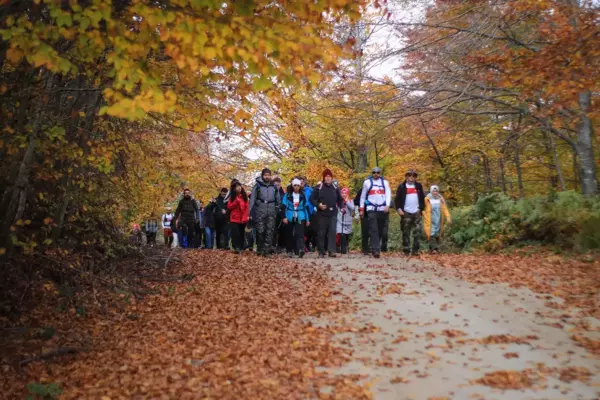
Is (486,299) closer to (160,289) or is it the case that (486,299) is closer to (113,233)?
(160,289)

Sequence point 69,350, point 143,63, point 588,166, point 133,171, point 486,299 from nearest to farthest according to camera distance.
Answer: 1. point 143,63
2. point 69,350
3. point 486,299
4. point 133,171
5. point 588,166

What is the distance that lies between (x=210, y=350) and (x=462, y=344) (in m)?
2.71

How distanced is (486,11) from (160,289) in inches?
354

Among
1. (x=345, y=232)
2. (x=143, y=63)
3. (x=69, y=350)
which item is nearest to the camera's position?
(x=143, y=63)

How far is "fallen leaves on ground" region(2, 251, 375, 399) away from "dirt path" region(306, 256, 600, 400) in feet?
1.07

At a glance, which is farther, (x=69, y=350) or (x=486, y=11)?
(x=486, y=11)

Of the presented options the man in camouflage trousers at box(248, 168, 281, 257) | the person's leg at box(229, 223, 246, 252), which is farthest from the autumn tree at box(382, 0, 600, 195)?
the person's leg at box(229, 223, 246, 252)

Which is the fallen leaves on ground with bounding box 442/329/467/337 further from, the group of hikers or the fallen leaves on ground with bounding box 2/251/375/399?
the group of hikers

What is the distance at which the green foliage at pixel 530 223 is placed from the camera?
36.6 ft

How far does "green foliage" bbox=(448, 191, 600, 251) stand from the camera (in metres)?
11.2

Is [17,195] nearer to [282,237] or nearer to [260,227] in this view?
[260,227]

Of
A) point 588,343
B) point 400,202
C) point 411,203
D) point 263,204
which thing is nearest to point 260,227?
point 263,204

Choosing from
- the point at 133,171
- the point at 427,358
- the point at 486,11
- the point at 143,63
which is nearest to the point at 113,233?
the point at 133,171

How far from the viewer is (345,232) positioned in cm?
1642
